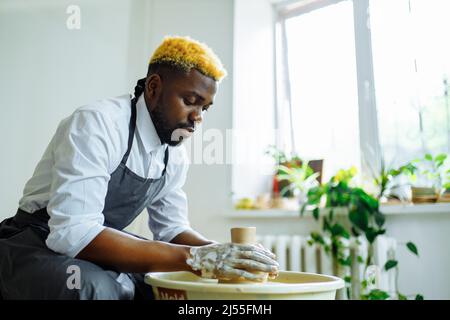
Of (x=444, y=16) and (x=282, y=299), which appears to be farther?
(x=444, y=16)

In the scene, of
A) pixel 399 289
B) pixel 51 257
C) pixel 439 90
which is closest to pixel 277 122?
pixel 439 90

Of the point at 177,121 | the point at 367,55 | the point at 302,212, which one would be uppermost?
the point at 367,55

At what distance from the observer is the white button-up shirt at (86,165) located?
85 centimetres

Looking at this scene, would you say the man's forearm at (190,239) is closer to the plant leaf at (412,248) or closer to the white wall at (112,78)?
the white wall at (112,78)

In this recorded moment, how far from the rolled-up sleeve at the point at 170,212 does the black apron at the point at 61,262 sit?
170 mm

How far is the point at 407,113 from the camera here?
1.81m

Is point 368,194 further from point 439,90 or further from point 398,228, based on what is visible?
point 439,90

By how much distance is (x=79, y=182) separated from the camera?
2.85ft

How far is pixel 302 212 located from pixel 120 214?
951 mm

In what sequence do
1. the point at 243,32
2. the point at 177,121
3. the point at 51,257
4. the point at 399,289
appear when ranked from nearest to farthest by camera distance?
1. the point at 51,257
2. the point at 177,121
3. the point at 399,289
4. the point at 243,32

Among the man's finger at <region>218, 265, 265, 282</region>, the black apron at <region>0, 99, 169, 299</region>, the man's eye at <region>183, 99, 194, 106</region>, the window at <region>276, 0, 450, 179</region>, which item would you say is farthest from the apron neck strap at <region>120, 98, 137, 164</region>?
the window at <region>276, 0, 450, 179</region>

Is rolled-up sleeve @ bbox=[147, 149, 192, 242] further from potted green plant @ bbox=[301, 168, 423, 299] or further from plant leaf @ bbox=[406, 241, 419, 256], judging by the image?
plant leaf @ bbox=[406, 241, 419, 256]

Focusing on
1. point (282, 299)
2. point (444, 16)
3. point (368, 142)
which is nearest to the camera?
point (282, 299)

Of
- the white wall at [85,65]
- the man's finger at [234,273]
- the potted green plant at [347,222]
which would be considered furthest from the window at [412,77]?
the man's finger at [234,273]
